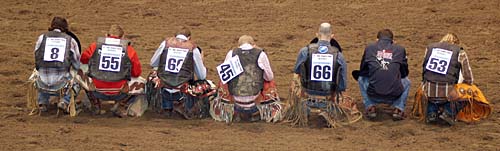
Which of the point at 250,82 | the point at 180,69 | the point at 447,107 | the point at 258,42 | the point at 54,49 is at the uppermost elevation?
the point at 54,49

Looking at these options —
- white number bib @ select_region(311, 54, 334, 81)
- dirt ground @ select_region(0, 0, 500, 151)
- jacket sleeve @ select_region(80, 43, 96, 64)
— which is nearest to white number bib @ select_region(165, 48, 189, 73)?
dirt ground @ select_region(0, 0, 500, 151)

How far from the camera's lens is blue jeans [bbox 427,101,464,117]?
12797 millimetres

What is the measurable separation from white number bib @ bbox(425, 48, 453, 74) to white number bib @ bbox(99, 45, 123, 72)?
12.3 feet

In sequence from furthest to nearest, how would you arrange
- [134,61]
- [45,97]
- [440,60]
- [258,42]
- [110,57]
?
[258,42]
[45,97]
[134,61]
[110,57]
[440,60]

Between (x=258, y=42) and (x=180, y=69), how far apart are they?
4.07 m

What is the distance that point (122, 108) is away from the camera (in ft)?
43.2

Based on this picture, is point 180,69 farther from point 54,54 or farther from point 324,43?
point 324,43

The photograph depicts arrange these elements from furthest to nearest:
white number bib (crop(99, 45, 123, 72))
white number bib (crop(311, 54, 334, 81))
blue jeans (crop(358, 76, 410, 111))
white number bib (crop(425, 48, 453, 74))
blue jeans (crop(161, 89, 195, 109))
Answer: blue jeans (crop(161, 89, 195, 109)) → blue jeans (crop(358, 76, 410, 111)) → white number bib (crop(99, 45, 123, 72)) → white number bib (crop(425, 48, 453, 74)) → white number bib (crop(311, 54, 334, 81))

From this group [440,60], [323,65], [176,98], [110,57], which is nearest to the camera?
[323,65]

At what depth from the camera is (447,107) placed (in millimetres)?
12859

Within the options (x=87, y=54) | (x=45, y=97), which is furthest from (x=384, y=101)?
(x=45, y=97)

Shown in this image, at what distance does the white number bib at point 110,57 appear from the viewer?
42.0 feet

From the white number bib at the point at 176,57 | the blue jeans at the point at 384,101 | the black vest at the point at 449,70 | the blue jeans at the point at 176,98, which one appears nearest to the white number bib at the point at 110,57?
the white number bib at the point at 176,57

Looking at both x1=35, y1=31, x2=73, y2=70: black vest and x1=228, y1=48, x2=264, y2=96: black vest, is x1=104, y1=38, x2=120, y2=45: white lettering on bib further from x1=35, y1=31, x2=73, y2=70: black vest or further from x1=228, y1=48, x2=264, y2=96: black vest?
x1=228, y1=48, x2=264, y2=96: black vest
